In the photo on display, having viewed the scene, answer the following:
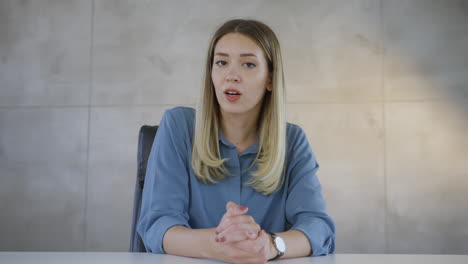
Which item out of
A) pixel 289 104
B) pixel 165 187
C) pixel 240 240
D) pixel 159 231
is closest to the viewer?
pixel 240 240

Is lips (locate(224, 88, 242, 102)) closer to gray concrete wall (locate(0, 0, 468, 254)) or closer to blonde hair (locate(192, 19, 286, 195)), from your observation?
blonde hair (locate(192, 19, 286, 195))

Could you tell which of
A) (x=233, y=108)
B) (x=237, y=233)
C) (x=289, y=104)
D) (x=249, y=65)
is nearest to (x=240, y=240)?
(x=237, y=233)

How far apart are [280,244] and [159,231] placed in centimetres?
33

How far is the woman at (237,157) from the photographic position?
1.27 meters

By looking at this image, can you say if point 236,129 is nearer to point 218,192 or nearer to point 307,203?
point 218,192

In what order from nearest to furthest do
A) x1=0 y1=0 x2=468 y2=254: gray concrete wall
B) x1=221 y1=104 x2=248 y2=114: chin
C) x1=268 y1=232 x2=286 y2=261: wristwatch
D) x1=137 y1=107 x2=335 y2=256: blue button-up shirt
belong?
x1=268 y1=232 x2=286 y2=261: wristwatch → x1=137 y1=107 x2=335 y2=256: blue button-up shirt → x1=221 y1=104 x2=248 y2=114: chin → x1=0 y1=0 x2=468 y2=254: gray concrete wall

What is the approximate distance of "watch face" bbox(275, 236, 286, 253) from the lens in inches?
40.6

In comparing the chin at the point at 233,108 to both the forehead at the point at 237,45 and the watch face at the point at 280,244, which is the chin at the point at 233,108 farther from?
the watch face at the point at 280,244

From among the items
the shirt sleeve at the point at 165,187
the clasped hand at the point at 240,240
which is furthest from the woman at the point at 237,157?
the clasped hand at the point at 240,240

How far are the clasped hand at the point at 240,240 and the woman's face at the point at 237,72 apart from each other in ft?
1.47

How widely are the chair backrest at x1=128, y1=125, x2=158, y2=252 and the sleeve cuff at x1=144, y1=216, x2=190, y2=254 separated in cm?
24

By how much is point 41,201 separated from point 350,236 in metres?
1.97

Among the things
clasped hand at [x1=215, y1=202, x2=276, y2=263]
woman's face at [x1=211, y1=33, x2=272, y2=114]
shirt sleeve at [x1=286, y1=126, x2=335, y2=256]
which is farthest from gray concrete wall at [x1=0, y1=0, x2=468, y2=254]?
clasped hand at [x1=215, y1=202, x2=276, y2=263]

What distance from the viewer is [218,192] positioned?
1.35 m
